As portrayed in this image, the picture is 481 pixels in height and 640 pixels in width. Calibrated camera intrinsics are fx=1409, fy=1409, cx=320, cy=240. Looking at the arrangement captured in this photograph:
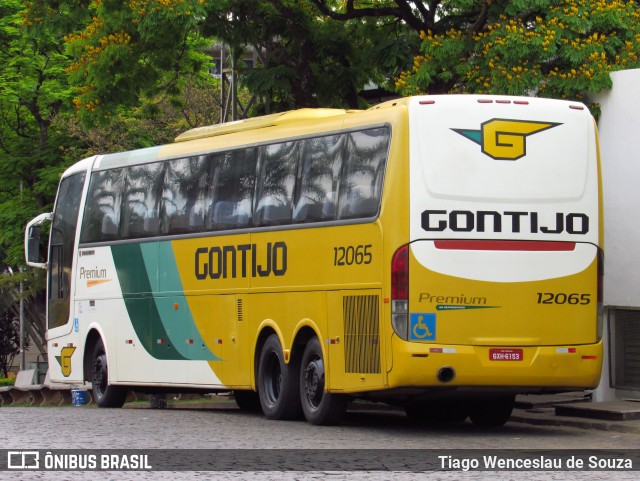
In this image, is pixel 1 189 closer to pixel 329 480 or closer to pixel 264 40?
pixel 264 40

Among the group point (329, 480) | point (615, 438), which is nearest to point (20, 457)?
point (329, 480)

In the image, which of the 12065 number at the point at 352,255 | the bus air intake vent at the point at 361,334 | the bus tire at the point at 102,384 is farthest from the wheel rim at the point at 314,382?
the bus tire at the point at 102,384

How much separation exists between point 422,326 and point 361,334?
37.1 inches

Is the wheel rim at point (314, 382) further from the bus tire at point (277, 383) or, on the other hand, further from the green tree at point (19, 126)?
the green tree at point (19, 126)

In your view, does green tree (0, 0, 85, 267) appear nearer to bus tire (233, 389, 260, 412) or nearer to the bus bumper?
bus tire (233, 389, 260, 412)

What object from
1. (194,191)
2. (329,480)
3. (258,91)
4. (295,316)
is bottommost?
(329,480)

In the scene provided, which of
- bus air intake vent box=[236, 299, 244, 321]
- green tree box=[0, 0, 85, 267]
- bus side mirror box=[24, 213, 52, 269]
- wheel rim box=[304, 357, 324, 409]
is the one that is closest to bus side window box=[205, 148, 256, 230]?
bus air intake vent box=[236, 299, 244, 321]

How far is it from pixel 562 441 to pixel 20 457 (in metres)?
5.74

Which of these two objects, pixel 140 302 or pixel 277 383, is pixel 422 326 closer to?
pixel 277 383

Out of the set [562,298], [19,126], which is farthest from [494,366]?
[19,126]

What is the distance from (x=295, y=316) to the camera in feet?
55.5

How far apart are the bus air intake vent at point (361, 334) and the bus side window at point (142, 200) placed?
5.53 m

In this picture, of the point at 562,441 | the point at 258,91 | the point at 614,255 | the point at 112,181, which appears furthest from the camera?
the point at 258,91

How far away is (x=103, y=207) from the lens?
2225 centimetres
